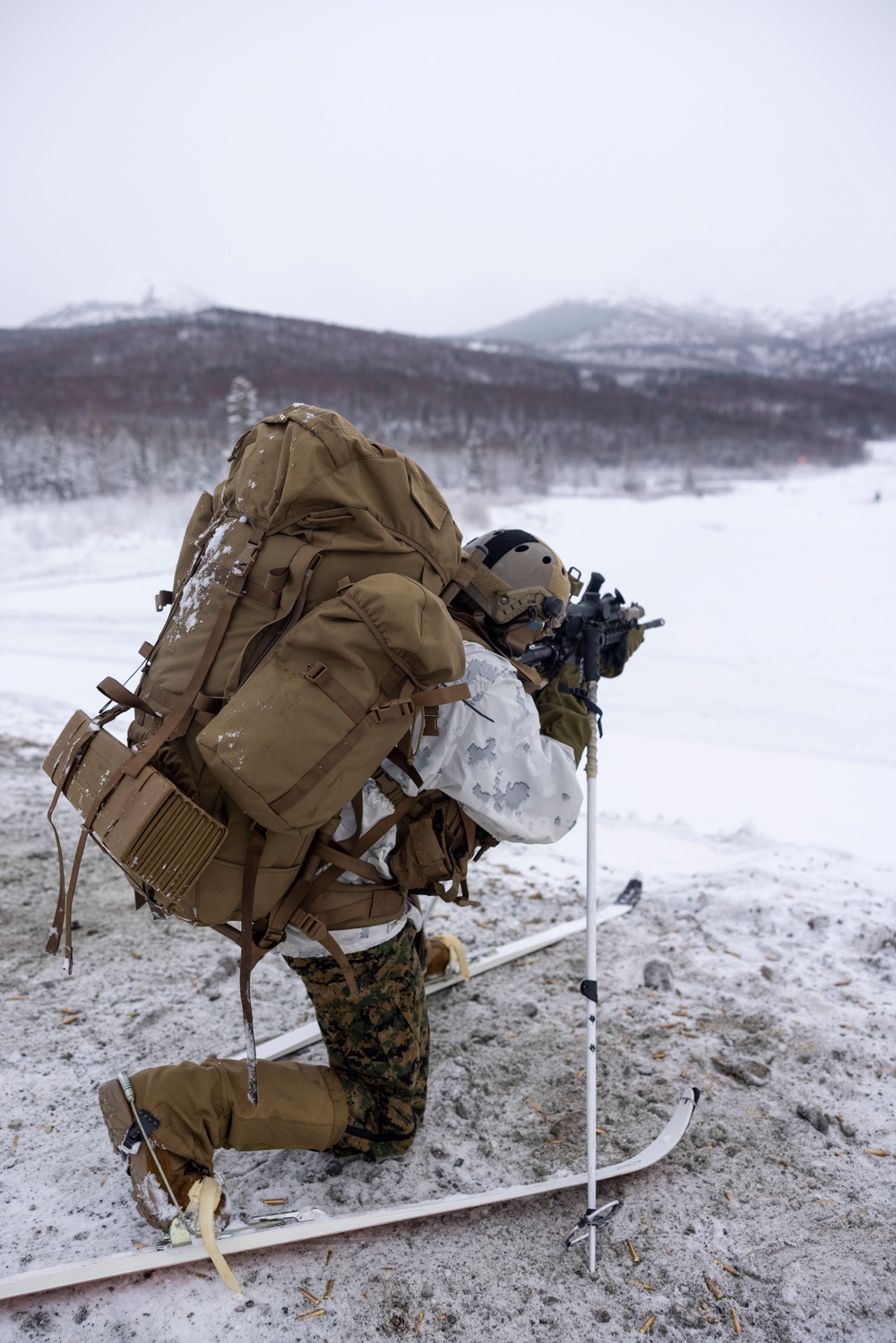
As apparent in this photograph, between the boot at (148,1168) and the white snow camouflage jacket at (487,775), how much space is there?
0.58 m

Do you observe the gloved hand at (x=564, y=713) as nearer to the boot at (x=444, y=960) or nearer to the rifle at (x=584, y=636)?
the rifle at (x=584, y=636)

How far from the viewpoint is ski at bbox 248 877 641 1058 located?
119 inches

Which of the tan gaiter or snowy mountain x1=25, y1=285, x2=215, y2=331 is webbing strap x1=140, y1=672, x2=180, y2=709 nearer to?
the tan gaiter

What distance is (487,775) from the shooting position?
2.23 metres

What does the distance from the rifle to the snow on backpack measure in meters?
0.69

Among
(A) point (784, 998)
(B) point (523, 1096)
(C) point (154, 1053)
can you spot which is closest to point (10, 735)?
(C) point (154, 1053)

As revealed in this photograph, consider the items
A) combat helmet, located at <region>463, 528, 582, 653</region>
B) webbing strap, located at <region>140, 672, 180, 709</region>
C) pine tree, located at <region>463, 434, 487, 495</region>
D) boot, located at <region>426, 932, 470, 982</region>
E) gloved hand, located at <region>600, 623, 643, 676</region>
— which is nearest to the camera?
webbing strap, located at <region>140, 672, 180, 709</region>

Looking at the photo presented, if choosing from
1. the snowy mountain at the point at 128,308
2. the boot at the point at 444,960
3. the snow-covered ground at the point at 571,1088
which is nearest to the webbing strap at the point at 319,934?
the snow-covered ground at the point at 571,1088

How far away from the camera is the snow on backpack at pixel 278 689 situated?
1.80 metres

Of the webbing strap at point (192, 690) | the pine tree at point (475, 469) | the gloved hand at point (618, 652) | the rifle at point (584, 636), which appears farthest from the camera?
the pine tree at point (475, 469)

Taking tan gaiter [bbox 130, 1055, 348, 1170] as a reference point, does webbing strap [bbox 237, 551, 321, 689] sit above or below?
above

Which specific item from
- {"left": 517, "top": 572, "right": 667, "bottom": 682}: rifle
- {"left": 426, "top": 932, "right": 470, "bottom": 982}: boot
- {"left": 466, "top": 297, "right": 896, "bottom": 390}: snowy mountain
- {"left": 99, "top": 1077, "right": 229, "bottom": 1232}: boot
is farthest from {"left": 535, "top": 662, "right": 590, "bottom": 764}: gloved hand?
{"left": 466, "top": 297, "right": 896, "bottom": 390}: snowy mountain

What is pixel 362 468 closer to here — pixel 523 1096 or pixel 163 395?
pixel 523 1096

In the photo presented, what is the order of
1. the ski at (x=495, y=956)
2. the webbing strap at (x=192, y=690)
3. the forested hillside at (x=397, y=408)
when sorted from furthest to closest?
the forested hillside at (x=397, y=408)
the ski at (x=495, y=956)
the webbing strap at (x=192, y=690)
